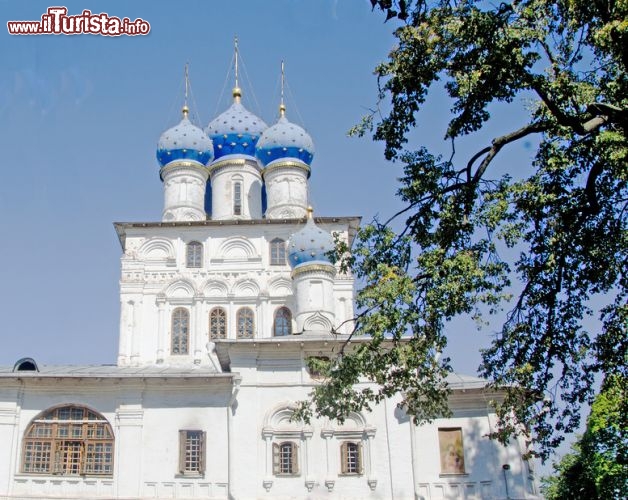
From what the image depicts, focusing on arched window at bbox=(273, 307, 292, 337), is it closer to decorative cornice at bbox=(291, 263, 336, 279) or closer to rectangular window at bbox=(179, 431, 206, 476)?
decorative cornice at bbox=(291, 263, 336, 279)

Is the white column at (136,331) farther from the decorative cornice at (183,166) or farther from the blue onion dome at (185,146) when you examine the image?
the blue onion dome at (185,146)

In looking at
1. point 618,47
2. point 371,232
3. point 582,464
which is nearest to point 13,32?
point 371,232

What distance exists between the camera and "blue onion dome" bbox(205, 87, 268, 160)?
2864 centimetres

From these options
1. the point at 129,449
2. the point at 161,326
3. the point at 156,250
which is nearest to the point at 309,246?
the point at 161,326

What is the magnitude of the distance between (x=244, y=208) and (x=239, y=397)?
966cm

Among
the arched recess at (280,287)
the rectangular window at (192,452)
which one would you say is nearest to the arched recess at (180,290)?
the arched recess at (280,287)

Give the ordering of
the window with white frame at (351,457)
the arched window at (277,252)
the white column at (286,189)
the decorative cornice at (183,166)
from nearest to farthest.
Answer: the window with white frame at (351,457)
the arched window at (277,252)
the white column at (286,189)
the decorative cornice at (183,166)

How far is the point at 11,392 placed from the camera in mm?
19219

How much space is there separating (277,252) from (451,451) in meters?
9.23

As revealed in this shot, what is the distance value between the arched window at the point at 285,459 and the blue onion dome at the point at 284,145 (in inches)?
462

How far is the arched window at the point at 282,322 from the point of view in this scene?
24.4m

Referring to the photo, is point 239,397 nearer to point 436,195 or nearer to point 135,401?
point 135,401

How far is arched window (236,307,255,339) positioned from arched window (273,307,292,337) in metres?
0.73

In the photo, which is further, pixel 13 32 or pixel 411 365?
pixel 13 32
